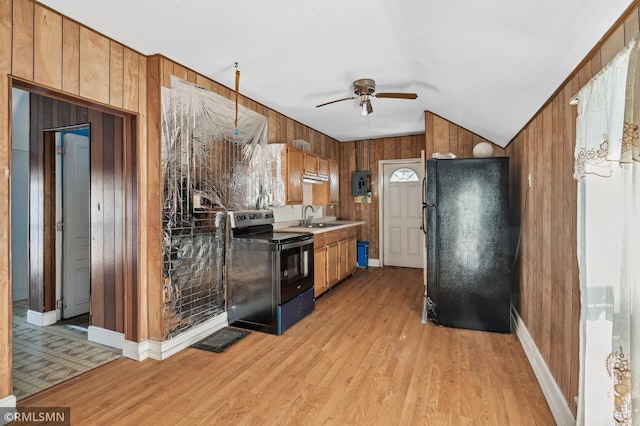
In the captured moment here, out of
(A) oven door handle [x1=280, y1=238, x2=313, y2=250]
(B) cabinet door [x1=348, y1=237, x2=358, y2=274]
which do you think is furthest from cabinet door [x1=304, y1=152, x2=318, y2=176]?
(B) cabinet door [x1=348, y1=237, x2=358, y2=274]

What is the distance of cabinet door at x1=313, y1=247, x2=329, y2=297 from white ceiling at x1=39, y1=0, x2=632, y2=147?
206cm

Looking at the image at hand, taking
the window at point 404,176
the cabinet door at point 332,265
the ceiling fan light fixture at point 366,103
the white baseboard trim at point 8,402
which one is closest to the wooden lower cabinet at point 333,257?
the cabinet door at point 332,265

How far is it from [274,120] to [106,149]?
209 cm

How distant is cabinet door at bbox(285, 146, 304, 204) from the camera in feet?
13.7

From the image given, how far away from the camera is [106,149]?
3041 millimetres

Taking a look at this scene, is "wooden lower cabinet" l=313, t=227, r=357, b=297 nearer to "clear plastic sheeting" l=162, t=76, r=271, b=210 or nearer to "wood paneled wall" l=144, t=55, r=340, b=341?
"clear plastic sheeting" l=162, t=76, r=271, b=210

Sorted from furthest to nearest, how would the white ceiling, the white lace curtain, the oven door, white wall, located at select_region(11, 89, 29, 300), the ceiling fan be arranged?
white wall, located at select_region(11, 89, 29, 300) → the oven door → the ceiling fan → the white ceiling → the white lace curtain

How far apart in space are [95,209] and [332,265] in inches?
117

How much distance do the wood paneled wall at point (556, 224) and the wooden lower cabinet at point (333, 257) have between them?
2.33 metres

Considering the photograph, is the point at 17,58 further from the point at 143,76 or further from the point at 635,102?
the point at 635,102

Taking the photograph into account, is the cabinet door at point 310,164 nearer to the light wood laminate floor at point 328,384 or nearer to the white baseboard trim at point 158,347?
the light wood laminate floor at point 328,384

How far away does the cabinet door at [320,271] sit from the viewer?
4.25 m

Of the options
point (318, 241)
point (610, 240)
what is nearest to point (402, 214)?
point (318, 241)

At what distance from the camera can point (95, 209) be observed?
3.14 m
